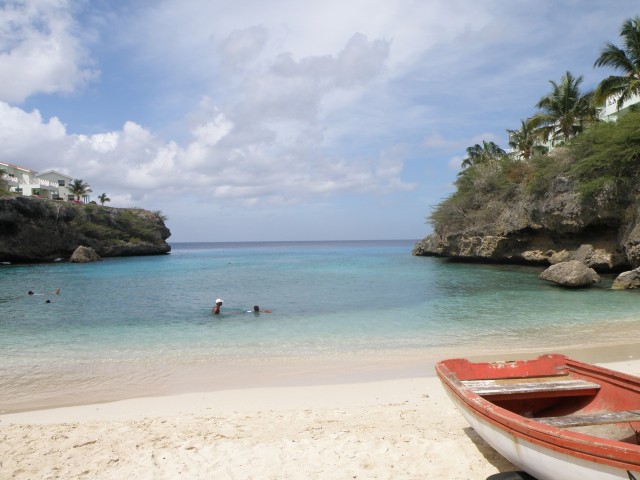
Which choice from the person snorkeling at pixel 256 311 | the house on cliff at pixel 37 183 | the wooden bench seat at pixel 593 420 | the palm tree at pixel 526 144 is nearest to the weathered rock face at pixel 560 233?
the palm tree at pixel 526 144

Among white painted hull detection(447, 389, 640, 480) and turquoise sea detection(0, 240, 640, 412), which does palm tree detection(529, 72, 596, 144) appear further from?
white painted hull detection(447, 389, 640, 480)

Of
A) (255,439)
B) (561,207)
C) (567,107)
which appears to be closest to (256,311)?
(255,439)

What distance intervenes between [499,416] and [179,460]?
3.28 m

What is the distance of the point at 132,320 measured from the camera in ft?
47.2

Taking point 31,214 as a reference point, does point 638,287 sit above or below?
below

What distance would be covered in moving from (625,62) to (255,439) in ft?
94.3

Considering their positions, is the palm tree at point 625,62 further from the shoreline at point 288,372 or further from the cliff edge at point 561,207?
the shoreline at point 288,372

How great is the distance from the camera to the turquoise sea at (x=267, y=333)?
8109 mm

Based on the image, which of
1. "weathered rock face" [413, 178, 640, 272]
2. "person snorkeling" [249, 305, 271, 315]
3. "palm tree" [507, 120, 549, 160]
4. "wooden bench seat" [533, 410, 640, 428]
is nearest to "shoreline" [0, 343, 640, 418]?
"wooden bench seat" [533, 410, 640, 428]

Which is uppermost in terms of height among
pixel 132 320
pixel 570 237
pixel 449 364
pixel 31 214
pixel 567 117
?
pixel 567 117

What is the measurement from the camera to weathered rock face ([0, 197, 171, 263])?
4597 centimetres

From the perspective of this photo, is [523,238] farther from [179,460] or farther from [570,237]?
[179,460]

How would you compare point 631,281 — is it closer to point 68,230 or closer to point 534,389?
point 534,389

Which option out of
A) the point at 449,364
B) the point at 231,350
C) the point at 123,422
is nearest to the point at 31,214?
the point at 231,350
